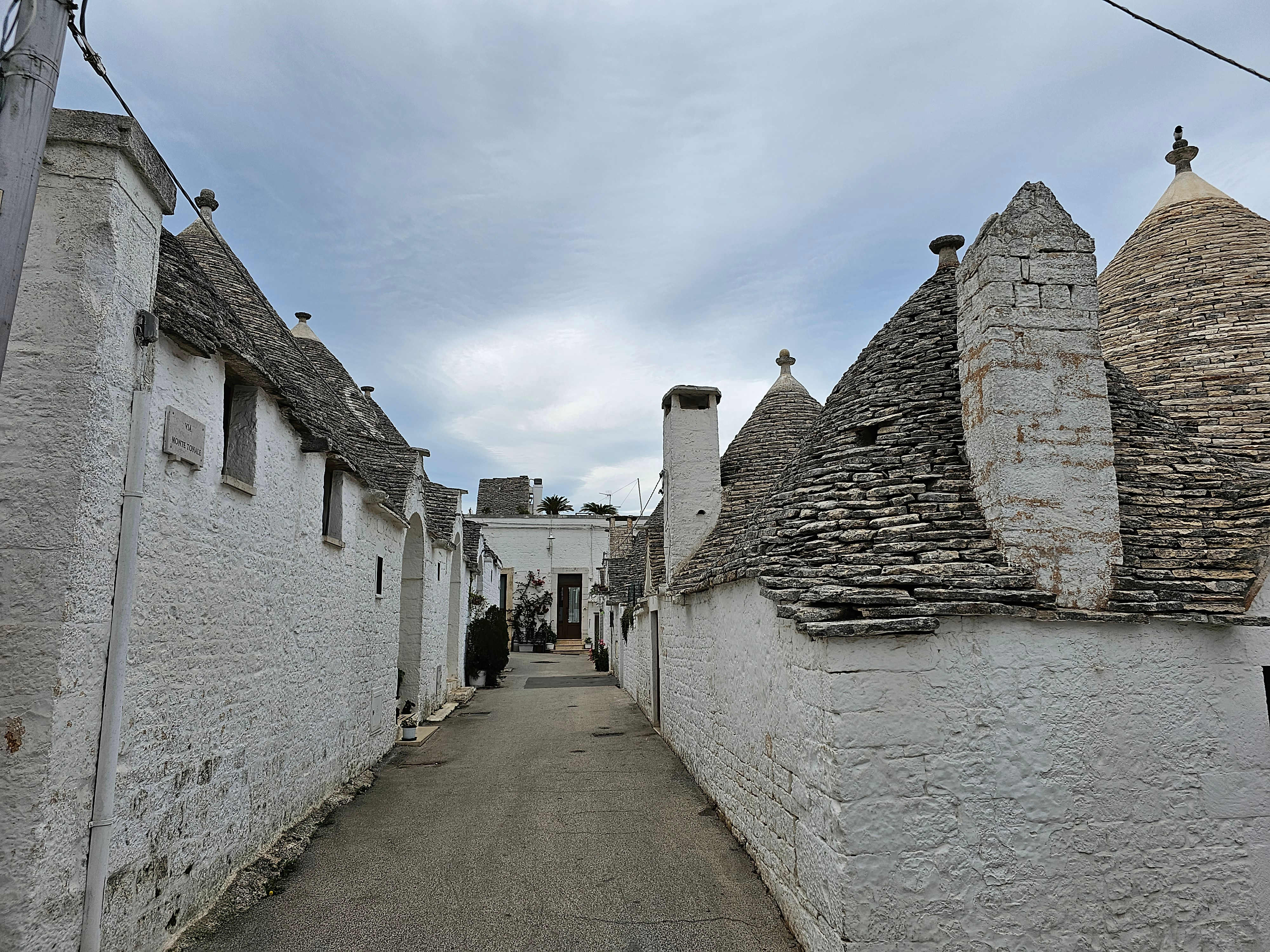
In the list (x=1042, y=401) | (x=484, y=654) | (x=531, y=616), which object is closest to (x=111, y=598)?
(x=1042, y=401)

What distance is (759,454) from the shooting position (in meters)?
12.4

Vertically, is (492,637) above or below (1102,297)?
below

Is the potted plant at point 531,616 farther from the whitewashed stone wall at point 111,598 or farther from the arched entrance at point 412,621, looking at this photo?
the whitewashed stone wall at point 111,598

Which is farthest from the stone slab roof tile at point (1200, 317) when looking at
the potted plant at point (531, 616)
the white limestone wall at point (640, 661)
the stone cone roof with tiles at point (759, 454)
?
the potted plant at point (531, 616)

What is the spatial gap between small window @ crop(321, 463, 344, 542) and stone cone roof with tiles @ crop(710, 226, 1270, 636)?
4560 mm

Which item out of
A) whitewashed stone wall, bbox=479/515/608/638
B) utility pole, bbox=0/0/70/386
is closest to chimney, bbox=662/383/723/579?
utility pole, bbox=0/0/70/386

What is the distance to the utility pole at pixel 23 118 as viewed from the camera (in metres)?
2.75

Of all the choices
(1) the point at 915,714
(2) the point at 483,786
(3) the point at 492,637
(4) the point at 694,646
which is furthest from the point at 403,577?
(1) the point at 915,714

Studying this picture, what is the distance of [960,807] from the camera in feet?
14.6

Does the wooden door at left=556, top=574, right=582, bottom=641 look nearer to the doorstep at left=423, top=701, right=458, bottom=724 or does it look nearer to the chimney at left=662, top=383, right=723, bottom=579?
the doorstep at left=423, top=701, right=458, bottom=724

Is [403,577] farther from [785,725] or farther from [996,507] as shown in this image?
[996,507]

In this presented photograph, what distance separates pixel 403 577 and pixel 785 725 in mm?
10186

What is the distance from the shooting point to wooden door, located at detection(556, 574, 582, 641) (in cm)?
3675

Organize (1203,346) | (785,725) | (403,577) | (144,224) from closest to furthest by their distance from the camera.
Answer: (144,224) < (785,725) < (1203,346) < (403,577)
